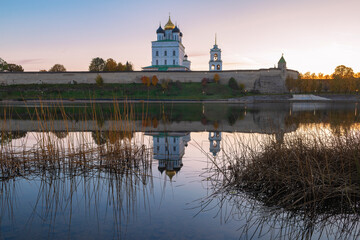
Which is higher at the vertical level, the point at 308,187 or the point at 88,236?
the point at 308,187

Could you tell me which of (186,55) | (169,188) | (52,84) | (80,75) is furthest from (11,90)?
(169,188)

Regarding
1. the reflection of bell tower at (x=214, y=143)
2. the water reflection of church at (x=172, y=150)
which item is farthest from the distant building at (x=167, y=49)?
the water reflection of church at (x=172, y=150)

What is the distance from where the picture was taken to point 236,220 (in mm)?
3188

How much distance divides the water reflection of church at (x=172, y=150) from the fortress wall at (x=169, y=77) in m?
45.6

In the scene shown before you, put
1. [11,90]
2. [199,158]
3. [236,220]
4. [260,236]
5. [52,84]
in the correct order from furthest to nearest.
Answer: [52,84] < [11,90] < [199,158] < [236,220] < [260,236]

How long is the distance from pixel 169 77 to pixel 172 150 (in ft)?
159

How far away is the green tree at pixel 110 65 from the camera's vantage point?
66.8 metres

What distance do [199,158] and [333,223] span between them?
3.41 meters

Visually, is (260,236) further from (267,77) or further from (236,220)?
(267,77)

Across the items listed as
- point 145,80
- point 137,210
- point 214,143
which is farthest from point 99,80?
point 137,210

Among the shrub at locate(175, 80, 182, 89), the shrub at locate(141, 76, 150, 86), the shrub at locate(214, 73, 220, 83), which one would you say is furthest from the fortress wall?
the shrub at locate(175, 80, 182, 89)

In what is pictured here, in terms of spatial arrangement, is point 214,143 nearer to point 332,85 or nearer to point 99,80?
point 99,80

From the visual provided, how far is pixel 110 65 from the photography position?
67062 millimetres

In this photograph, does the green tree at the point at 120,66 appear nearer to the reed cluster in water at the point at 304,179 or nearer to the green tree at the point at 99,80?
the green tree at the point at 99,80
